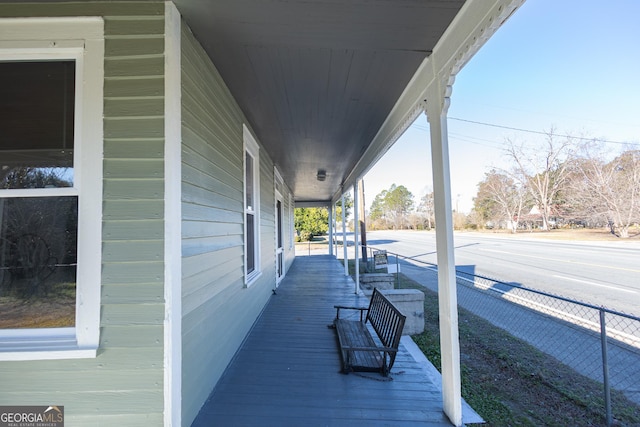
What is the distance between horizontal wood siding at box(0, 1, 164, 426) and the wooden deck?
67 cm

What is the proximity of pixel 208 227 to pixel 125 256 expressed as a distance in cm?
67

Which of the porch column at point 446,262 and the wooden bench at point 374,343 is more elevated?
the porch column at point 446,262

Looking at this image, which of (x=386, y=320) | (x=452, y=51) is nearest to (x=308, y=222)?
(x=386, y=320)

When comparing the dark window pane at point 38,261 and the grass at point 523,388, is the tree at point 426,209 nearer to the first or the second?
the grass at point 523,388

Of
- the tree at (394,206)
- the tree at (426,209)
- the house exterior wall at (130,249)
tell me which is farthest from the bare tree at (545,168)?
the house exterior wall at (130,249)

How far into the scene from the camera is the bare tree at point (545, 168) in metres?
26.8

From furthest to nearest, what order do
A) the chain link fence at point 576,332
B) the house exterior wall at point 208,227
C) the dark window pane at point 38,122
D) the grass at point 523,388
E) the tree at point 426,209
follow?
the tree at point 426,209 < the chain link fence at point 576,332 < the grass at point 523,388 < the house exterior wall at point 208,227 < the dark window pane at point 38,122

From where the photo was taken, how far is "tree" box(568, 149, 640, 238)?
1888cm

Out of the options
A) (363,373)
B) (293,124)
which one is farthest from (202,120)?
(363,373)

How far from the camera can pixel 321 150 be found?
4.93 meters

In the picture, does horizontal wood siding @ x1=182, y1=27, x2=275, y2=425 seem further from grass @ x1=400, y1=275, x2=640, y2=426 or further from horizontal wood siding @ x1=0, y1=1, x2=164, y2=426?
grass @ x1=400, y1=275, x2=640, y2=426

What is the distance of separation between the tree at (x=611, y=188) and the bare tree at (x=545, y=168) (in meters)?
2.68

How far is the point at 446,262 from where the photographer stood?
6.77 feet

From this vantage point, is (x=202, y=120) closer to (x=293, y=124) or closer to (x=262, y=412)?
(x=293, y=124)
